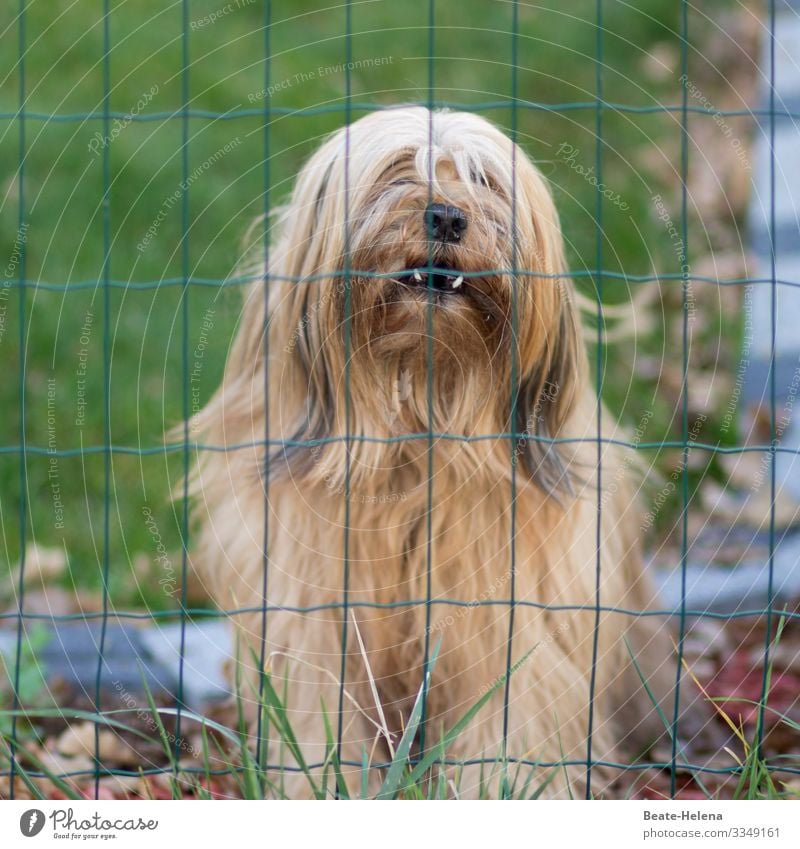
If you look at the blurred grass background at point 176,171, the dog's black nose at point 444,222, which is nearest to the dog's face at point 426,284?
the dog's black nose at point 444,222

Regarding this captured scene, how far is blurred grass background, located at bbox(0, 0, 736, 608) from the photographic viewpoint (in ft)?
19.1

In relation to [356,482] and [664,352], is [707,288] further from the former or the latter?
[356,482]

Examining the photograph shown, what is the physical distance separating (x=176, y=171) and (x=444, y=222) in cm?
398

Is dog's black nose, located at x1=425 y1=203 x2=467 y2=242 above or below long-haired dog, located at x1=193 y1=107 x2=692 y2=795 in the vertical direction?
above

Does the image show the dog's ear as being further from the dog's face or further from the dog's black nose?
the dog's black nose

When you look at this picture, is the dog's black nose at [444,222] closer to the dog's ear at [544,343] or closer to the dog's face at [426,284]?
the dog's face at [426,284]

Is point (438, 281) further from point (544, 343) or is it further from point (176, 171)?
point (176, 171)

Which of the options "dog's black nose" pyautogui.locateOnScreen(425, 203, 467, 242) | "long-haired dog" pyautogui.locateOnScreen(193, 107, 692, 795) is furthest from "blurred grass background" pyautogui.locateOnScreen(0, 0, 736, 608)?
"dog's black nose" pyautogui.locateOnScreen(425, 203, 467, 242)

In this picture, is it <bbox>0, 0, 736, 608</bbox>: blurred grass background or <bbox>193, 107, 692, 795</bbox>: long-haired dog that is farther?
<bbox>0, 0, 736, 608</bbox>: blurred grass background

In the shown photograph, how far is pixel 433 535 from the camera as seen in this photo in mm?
3582

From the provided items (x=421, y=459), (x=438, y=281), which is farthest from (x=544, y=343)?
(x=421, y=459)

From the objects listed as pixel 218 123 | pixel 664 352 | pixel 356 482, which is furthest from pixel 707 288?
pixel 356 482

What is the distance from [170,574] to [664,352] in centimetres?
272

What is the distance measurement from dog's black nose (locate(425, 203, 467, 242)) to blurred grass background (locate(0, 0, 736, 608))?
213cm
